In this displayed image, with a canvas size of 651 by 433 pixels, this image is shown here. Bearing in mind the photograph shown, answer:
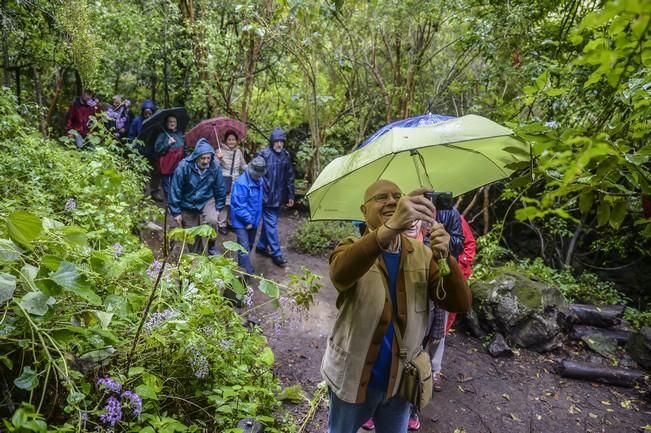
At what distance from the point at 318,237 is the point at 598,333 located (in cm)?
514

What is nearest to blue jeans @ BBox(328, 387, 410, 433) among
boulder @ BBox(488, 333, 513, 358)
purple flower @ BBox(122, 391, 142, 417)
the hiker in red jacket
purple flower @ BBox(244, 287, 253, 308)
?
purple flower @ BBox(244, 287, 253, 308)

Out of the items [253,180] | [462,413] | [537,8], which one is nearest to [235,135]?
[253,180]

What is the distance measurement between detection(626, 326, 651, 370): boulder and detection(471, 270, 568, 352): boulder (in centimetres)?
92

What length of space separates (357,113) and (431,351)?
322 inches

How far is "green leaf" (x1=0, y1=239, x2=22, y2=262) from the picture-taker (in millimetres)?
1714

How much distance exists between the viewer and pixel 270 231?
7.40 metres

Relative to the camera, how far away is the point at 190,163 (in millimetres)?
5883

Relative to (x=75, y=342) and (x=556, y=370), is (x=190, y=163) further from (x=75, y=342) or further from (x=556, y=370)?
(x=556, y=370)

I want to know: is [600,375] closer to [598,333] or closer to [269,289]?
[598,333]

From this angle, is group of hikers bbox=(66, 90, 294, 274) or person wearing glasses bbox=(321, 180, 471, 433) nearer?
person wearing glasses bbox=(321, 180, 471, 433)

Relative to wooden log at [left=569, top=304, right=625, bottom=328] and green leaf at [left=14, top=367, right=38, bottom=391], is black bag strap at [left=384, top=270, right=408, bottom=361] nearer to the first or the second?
green leaf at [left=14, top=367, right=38, bottom=391]

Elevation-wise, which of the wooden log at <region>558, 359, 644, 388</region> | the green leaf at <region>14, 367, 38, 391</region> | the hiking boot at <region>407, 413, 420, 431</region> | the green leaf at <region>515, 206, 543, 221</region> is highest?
the green leaf at <region>515, 206, 543, 221</region>

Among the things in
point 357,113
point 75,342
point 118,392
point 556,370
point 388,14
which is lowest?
point 556,370

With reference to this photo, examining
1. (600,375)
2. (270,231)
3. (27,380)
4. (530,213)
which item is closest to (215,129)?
(270,231)
